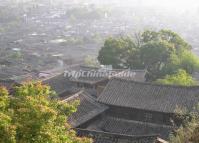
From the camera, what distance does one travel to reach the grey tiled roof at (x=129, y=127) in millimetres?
27581

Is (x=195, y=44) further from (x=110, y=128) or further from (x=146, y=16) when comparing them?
(x=110, y=128)

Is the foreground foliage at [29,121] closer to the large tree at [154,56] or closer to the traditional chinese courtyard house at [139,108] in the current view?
the traditional chinese courtyard house at [139,108]

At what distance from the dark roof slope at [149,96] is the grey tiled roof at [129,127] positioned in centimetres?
116

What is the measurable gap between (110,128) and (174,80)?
903cm

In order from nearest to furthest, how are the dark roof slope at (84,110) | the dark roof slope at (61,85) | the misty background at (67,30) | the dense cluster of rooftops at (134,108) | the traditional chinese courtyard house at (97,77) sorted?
the dark roof slope at (84,110), the dense cluster of rooftops at (134,108), the traditional chinese courtyard house at (97,77), the dark roof slope at (61,85), the misty background at (67,30)

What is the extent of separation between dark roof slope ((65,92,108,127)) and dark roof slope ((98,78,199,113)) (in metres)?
0.61

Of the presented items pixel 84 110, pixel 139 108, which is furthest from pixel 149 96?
pixel 84 110

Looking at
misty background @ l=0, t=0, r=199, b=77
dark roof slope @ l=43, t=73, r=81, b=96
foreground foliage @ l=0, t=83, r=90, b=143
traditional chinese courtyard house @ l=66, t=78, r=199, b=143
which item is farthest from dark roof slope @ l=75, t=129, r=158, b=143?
misty background @ l=0, t=0, r=199, b=77

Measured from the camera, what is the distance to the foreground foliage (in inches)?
520

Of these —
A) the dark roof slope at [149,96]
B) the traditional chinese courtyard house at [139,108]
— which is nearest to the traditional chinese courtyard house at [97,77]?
the dark roof slope at [149,96]

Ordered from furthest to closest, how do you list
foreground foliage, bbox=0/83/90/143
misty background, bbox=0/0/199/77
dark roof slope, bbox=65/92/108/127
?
misty background, bbox=0/0/199/77 → dark roof slope, bbox=65/92/108/127 → foreground foliage, bbox=0/83/90/143

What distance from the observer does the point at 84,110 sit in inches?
1097

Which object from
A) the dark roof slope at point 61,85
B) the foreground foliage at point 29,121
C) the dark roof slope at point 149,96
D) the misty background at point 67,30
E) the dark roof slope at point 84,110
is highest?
the foreground foliage at point 29,121

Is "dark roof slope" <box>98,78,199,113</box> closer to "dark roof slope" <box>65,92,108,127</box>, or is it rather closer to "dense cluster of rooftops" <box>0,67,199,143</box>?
"dense cluster of rooftops" <box>0,67,199,143</box>
